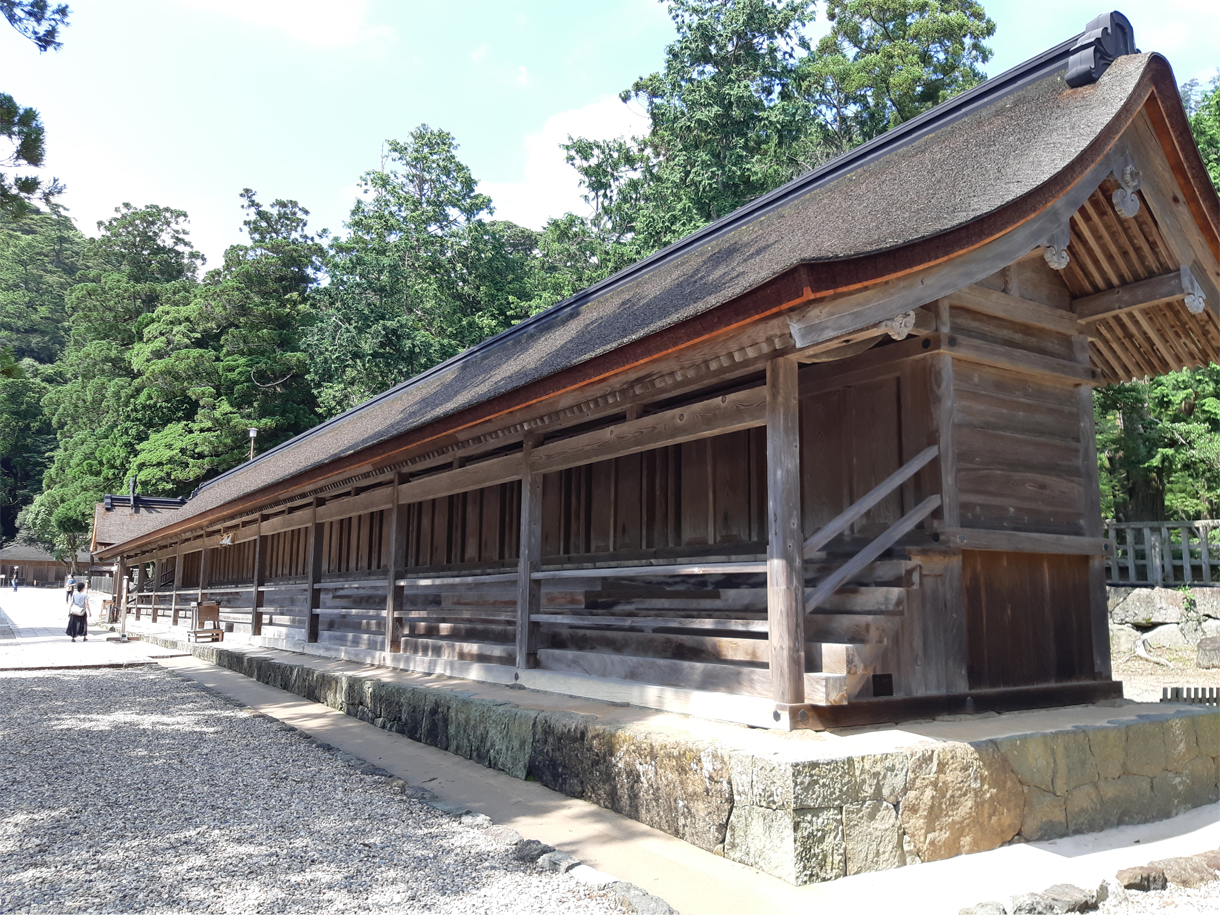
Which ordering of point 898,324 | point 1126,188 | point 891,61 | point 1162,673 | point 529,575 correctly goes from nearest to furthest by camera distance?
point 898,324
point 1126,188
point 529,575
point 1162,673
point 891,61

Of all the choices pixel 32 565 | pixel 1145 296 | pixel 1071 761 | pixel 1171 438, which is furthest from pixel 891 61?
pixel 32 565

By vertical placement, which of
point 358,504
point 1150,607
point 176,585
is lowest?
point 1150,607

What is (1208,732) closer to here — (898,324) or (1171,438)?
(898,324)

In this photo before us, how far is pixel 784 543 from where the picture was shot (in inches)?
177

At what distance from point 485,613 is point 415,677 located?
0.94 m

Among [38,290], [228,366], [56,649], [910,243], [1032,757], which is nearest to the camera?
[910,243]

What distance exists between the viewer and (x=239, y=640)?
15.2 m

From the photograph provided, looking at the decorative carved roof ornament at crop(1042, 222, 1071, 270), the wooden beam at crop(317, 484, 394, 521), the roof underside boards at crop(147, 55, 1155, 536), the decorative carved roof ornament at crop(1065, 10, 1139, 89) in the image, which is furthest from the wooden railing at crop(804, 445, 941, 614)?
the wooden beam at crop(317, 484, 394, 521)

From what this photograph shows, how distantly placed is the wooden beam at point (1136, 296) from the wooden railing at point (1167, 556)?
8417mm

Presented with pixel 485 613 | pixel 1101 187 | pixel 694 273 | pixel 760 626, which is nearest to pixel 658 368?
pixel 760 626

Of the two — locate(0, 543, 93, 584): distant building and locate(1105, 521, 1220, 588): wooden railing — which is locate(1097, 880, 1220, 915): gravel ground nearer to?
locate(1105, 521, 1220, 588): wooden railing

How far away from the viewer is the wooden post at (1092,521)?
19.9 feet

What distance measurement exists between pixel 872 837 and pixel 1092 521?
3464 mm

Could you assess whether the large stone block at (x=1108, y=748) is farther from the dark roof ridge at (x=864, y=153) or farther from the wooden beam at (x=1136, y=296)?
the dark roof ridge at (x=864, y=153)
